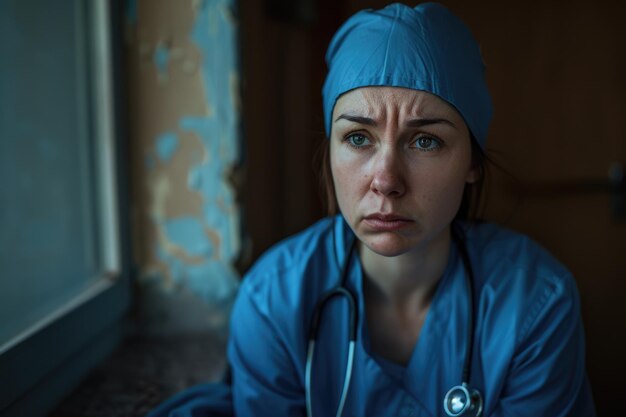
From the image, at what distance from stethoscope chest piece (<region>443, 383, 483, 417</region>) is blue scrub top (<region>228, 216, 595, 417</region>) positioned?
30 millimetres

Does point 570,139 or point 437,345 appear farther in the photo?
point 570,139

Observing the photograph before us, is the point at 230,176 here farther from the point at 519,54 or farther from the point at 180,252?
the point at 519,54

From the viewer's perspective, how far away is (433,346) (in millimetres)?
955

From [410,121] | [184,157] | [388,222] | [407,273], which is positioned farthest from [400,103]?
[184,157]

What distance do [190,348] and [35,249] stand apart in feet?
1.31

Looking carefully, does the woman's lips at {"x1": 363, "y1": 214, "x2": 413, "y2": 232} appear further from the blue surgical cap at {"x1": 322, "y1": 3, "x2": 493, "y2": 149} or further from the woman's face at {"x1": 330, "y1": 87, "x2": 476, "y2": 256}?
the blue surgical cap at {"x1": 322, "y1": 3, "x2": 493, "y2": 149}

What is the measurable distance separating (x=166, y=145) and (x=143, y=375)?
1.64 ft

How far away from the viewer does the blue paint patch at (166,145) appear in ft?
3.96

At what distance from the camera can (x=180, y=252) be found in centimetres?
123

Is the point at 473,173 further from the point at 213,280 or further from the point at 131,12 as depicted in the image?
the point at 131,12

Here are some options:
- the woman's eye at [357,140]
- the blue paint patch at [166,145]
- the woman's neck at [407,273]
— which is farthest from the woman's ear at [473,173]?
the blue paint patch at [166,145]

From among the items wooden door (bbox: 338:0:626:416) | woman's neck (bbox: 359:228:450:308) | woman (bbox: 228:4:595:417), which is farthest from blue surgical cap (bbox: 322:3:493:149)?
wooden door (bbox: 338:0:626:416)

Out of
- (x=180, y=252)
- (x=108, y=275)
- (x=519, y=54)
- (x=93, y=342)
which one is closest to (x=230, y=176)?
(x=180, y=252)

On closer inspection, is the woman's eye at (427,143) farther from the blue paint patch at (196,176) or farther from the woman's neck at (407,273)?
the blue paint patch at (196,176)
